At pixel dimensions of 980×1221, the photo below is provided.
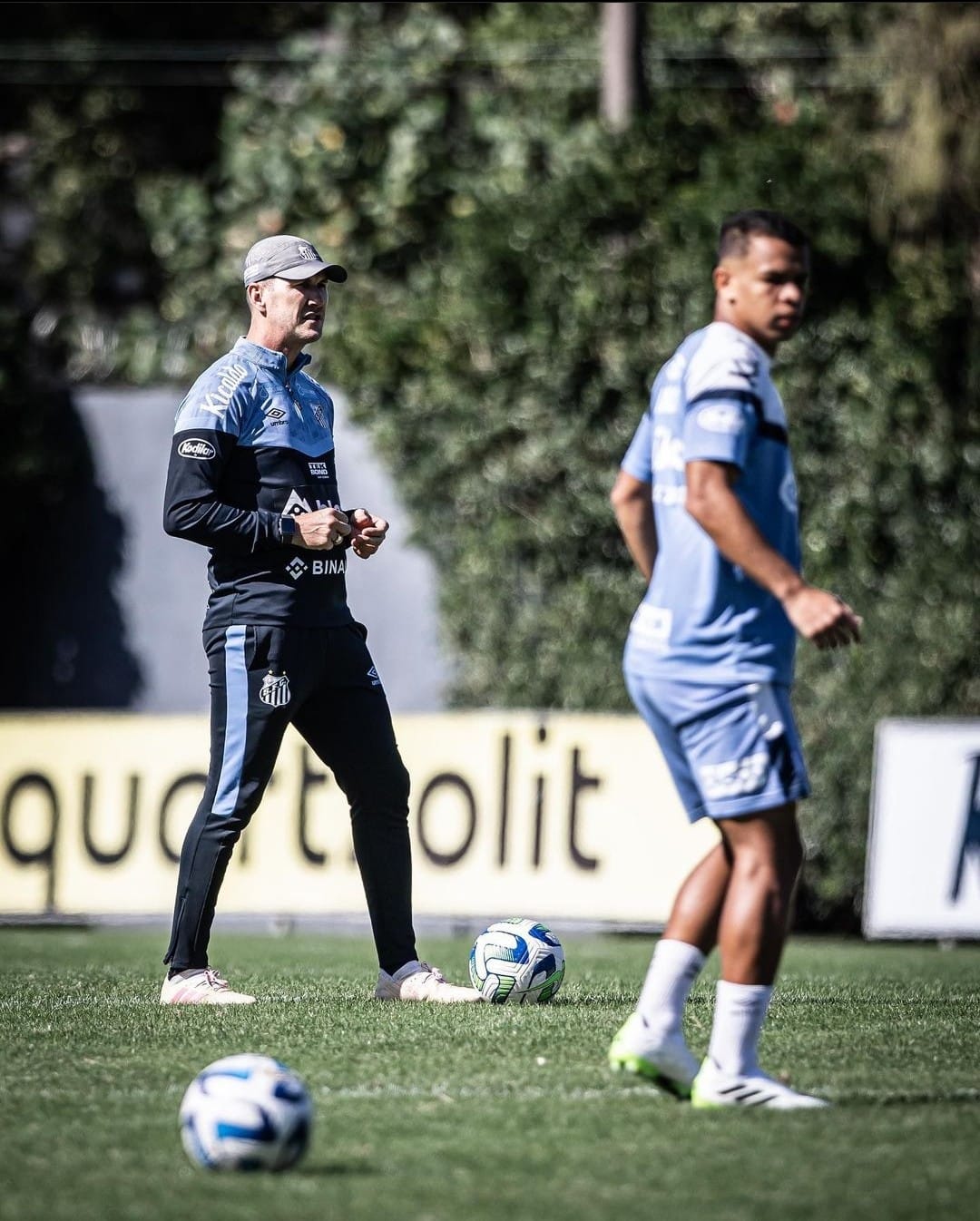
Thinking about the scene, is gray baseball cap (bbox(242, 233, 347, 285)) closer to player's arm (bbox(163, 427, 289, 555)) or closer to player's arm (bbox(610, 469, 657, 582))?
player's arm (bbox(163, 427, 289, 555))

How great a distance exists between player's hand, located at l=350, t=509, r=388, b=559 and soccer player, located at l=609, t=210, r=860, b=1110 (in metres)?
1.70

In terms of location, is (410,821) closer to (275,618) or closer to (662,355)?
(662,355)

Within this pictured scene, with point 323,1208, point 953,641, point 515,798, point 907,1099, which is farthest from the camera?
point 953,641

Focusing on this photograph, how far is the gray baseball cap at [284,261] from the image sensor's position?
6488 mm

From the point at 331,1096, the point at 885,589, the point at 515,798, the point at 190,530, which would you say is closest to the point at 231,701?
the point at 190,530

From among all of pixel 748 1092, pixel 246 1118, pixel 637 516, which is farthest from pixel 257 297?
pixel 246 1118

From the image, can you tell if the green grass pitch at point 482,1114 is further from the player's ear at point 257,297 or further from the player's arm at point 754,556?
the player's ear at point 257,297

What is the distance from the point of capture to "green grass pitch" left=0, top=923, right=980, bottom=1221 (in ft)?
12.7

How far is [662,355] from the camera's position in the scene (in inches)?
519

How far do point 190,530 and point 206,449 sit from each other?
10.4 inches

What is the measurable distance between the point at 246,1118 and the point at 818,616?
1683 millimetres

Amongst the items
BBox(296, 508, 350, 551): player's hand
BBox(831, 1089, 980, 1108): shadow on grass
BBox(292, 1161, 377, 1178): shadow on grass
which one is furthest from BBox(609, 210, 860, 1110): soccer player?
BBox(296, 508, 350, 551): player's hand

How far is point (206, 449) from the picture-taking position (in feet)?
20.7

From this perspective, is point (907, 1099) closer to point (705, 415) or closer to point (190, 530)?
point (705, 415)
